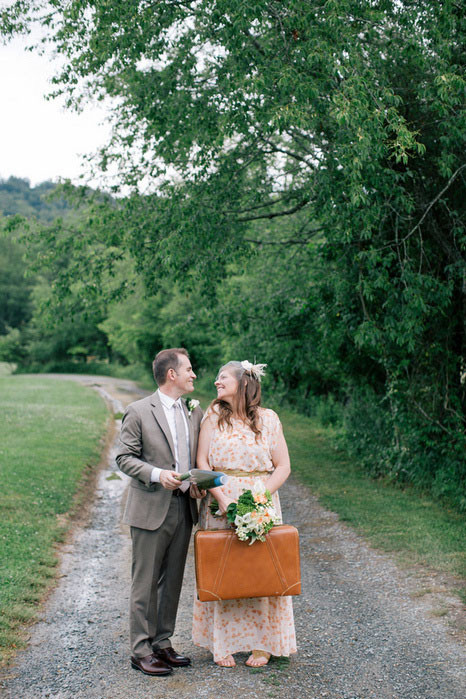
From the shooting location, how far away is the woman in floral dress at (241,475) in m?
4.46

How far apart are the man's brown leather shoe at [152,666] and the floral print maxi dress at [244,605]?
36cm

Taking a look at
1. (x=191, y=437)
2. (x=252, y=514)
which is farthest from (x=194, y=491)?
(x=252, y=514)

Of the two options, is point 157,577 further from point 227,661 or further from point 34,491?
point 34,491

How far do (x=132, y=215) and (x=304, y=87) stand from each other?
4.19 m


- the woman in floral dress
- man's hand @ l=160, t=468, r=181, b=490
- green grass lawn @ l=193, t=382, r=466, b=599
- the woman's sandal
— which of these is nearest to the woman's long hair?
the woman in floral dress

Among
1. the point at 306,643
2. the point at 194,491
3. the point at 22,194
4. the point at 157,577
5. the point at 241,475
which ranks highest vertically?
the point at 22,194

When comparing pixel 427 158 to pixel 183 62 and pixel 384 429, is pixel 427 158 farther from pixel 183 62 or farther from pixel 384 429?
pixel 384 429

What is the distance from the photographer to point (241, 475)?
4492mm

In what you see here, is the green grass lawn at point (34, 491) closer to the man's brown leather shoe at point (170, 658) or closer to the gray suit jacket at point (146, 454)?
the man's brown leather shoe at point (170, 658)

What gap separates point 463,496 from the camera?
30.3 feet

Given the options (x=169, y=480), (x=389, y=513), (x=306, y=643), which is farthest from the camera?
(x=389, y=513)

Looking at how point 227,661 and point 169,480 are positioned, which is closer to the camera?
point 169,480

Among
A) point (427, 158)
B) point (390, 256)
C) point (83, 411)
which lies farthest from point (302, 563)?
point (83, 411)

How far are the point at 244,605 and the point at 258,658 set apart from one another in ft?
1.26
